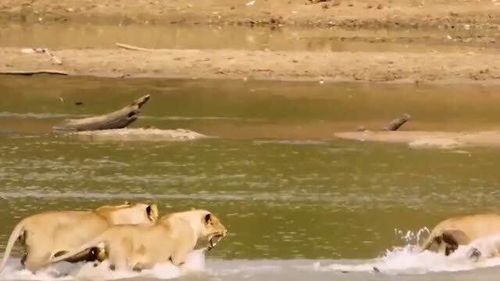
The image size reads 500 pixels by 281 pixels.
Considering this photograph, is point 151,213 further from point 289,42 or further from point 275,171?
point 289,42

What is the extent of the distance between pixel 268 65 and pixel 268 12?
8108 millimetres

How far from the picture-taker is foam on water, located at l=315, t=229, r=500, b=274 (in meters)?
9.26

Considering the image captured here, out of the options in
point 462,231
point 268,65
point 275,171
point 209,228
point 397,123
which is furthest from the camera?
point 268,65

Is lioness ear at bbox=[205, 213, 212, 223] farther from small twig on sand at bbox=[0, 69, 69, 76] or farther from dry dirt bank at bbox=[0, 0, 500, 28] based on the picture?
dry dirt bank at bbox=[0, 0, 500, 28]

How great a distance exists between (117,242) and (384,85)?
13579 mm

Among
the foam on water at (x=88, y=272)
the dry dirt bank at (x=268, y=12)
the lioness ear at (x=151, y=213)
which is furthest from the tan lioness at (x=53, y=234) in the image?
the dry dirt bank at (x=268, y=12)

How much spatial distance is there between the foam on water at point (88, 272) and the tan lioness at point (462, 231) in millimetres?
1607

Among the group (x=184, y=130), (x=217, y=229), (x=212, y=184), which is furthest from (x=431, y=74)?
(x=217, y=229)

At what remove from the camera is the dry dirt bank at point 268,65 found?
22.3 metres

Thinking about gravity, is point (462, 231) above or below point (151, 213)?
below

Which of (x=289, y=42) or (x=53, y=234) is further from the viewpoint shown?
(x=289, y=42)

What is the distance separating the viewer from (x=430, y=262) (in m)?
9.38

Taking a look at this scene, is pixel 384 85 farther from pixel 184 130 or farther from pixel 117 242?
pixel 117 242

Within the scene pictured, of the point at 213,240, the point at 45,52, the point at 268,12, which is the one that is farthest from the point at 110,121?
the point at 268,12
